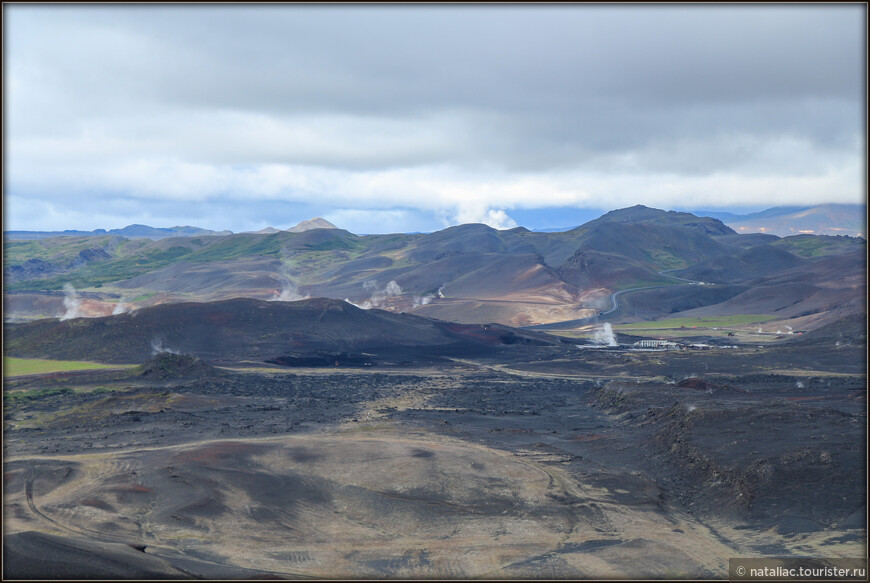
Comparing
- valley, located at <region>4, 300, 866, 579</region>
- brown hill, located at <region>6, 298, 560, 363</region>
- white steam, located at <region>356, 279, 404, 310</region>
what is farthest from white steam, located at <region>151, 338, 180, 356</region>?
white steam, located at <region>356, 279, 404, 310</region>

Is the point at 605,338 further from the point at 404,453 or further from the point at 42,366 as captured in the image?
the point at 42,366

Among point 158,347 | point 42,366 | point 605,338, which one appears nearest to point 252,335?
point 158,347

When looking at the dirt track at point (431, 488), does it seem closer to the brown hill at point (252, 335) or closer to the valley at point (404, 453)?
the valley at point (404, 453)

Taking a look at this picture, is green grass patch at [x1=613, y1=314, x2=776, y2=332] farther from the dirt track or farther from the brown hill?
the dirt track

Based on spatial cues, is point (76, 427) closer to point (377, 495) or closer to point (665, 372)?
point (377, 495)

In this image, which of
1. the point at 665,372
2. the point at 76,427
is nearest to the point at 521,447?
the point at 76,427

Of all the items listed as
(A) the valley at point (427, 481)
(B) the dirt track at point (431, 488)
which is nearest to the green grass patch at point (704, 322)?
(A) the valley at point (427, 481)
